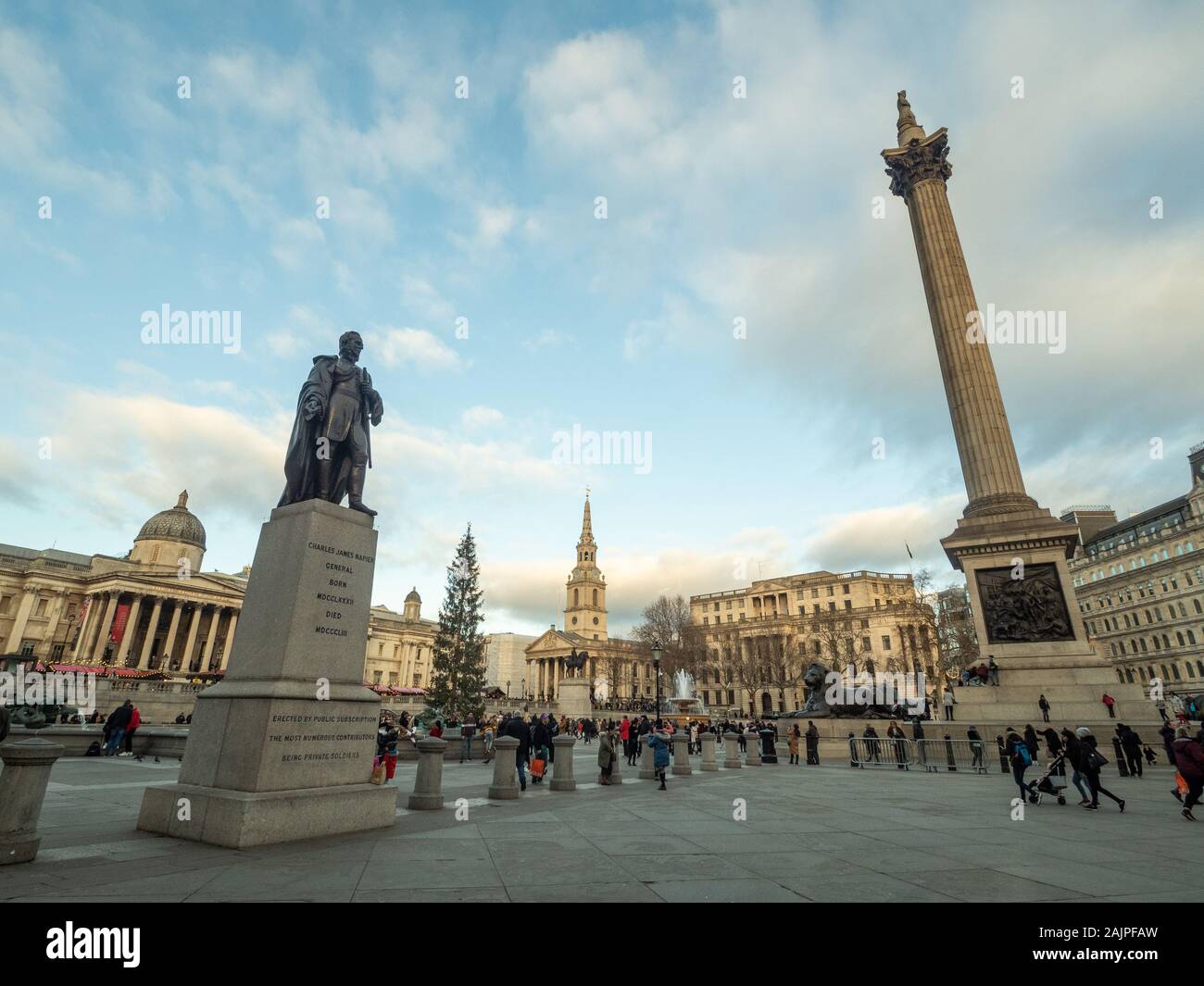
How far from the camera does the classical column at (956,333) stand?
27.6 meters

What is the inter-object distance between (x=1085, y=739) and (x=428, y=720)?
3135cm

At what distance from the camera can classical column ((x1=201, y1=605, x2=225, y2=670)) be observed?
83.4 m

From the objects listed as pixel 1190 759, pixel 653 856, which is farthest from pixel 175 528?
pixel 1190 759

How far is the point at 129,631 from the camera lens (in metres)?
75.9

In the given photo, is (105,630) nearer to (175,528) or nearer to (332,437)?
(175,528)

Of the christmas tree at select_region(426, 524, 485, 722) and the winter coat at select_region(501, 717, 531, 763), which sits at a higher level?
the christmas tree at select_region(426, 524, 485, 722)

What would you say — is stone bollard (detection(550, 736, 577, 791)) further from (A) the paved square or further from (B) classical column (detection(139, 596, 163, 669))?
(B) classical column (detection(139, 596, 163, 669))

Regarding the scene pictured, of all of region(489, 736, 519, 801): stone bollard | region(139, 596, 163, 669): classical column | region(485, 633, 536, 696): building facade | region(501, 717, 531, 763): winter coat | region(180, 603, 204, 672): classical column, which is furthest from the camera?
region(485, 633, 536, 696): building facade

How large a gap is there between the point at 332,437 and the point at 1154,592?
95498 mm

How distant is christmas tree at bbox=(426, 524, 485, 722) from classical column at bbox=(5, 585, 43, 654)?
66.8m

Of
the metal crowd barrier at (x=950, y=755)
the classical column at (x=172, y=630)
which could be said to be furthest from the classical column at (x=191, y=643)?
the metal crowd barrier at (x=950, y=755)

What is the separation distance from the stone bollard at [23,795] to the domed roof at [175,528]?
9671 centimetres

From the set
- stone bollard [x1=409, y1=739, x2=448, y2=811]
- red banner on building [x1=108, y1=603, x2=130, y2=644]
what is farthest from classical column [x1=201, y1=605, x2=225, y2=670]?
stone bollard [x1=409, y1=739, x2=448, y2=811]
